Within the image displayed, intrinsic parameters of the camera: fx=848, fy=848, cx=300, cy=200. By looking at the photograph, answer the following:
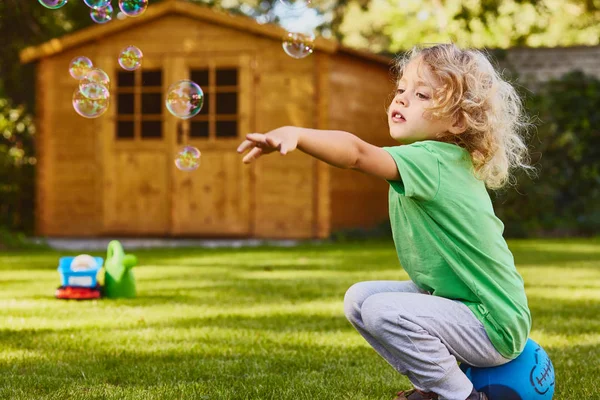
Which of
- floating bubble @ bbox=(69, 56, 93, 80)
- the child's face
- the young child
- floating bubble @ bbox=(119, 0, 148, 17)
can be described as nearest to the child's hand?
A: the young child

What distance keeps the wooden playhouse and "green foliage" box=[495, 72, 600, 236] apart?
8.03 ft

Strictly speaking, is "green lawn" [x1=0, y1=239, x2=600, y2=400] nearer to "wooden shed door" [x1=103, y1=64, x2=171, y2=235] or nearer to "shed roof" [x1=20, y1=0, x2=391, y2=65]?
"wooden shed door" [x1=103, y1=64, x2=171, y2=235]

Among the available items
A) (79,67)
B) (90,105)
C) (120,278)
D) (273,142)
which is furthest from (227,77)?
(273,142)

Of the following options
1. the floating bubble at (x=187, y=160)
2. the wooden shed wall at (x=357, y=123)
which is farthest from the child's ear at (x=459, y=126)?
the wooden shed wall at (x=357, y=123)

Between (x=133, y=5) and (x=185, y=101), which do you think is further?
(x=133, y=5)

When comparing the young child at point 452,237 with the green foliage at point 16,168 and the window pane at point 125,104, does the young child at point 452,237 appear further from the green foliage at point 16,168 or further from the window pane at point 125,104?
the green foliage at point 16,168

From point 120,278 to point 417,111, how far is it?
Result: 10.9 ft

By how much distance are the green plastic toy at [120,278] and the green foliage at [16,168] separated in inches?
312

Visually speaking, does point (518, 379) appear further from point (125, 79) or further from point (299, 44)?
point (125, 79)

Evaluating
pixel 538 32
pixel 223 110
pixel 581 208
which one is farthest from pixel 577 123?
pixel 538 32

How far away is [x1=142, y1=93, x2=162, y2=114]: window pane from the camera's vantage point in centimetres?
1165

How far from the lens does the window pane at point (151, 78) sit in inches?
457

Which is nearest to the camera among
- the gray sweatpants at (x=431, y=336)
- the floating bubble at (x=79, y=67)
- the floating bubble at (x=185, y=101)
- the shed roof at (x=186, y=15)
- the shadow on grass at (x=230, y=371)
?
the gray sweatpants at (x=431, y=336)

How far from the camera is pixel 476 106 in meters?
2.67
